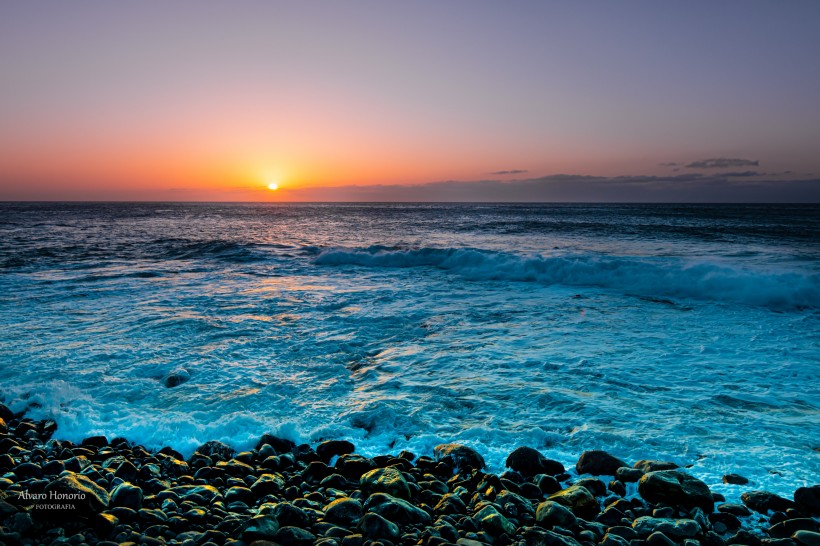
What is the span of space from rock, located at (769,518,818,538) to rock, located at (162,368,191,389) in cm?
580

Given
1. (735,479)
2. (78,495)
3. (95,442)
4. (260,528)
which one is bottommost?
(735,479)

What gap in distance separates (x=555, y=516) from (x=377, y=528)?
1.20m

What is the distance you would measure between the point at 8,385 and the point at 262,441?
3.54 m

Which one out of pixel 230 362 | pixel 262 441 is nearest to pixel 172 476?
pixel 262 441

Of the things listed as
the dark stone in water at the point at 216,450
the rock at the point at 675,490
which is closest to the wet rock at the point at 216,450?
the dark stone in water at the point at 216,450

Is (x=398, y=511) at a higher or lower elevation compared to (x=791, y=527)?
higher

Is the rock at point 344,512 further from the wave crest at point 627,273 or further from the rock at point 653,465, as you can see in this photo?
the wave crest at point 627,273

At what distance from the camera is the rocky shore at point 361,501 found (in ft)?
9.19

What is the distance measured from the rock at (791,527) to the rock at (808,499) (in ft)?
0.84

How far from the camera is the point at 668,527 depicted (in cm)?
292

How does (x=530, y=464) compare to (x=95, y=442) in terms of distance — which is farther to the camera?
(x=95, y=442)

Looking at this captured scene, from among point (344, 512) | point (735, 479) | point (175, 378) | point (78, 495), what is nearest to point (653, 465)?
point (735, 479)

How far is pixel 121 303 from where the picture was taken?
31.9 feet

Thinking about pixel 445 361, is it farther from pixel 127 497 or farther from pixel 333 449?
pixel 127 497
